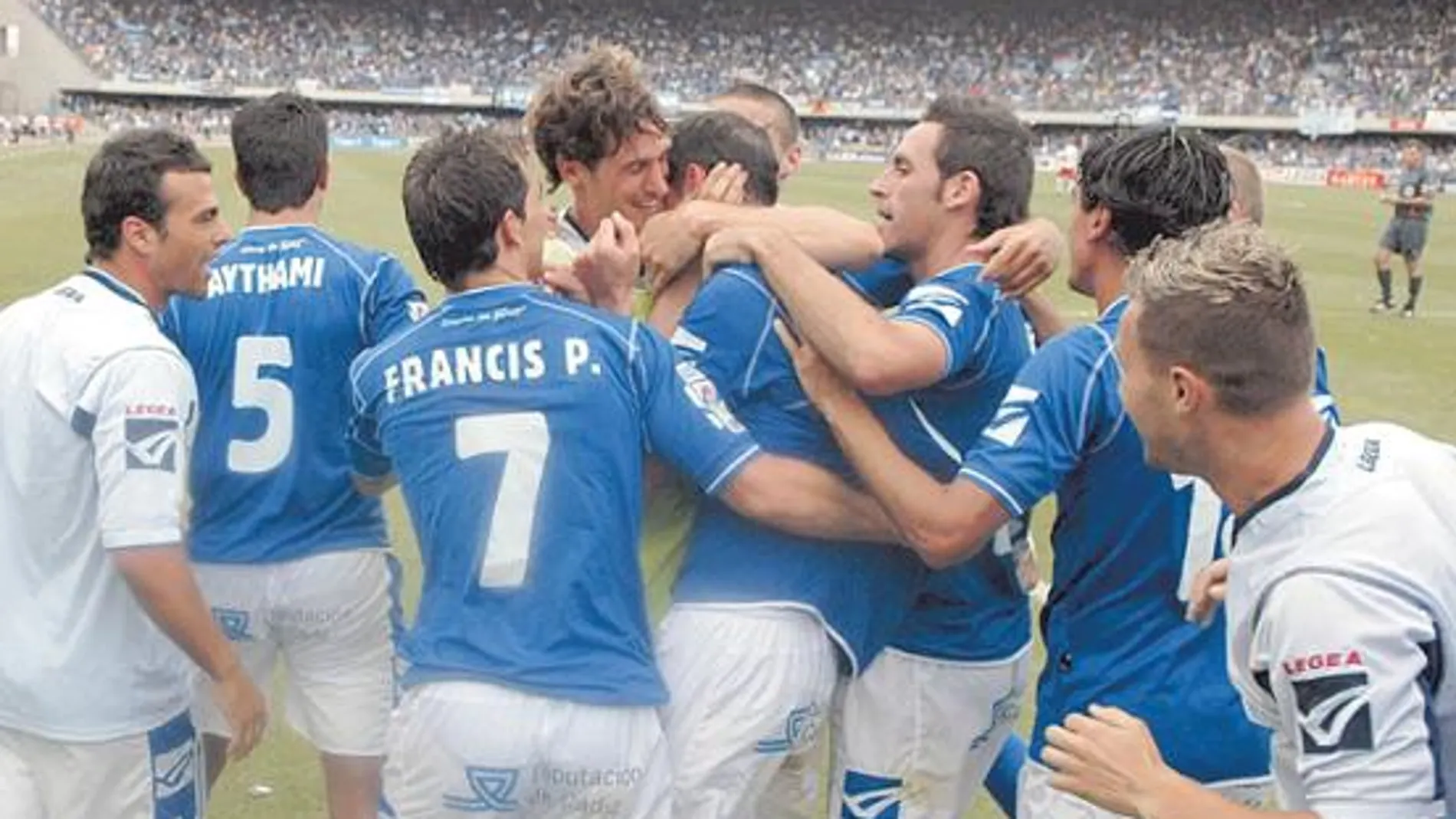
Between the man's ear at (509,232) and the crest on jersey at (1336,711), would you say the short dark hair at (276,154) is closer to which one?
the man's ear at (509,232)

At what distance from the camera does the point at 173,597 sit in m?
3.63

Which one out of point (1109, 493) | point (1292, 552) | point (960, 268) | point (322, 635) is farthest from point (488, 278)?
point (1292, 552)

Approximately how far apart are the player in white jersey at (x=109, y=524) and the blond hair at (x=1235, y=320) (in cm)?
223

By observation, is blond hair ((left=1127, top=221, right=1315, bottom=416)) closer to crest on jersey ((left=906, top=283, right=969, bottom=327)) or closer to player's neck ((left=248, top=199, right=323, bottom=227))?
crest on jersey ((left=906, top=283, right=969, bottom=327))

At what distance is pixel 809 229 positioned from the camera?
12.2 ft

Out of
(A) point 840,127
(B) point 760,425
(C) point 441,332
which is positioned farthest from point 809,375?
(A) point 840,127

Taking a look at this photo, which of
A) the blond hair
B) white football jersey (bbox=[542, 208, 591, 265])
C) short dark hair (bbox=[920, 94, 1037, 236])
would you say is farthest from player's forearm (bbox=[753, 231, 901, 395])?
the blond hair

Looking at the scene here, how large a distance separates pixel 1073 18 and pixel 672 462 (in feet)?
223

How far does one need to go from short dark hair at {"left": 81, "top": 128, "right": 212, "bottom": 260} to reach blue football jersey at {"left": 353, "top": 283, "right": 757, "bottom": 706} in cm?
90

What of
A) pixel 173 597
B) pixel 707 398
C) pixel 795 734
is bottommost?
pixel 795 734

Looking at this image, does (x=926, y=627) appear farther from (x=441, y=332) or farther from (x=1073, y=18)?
(x=1073, y=18)

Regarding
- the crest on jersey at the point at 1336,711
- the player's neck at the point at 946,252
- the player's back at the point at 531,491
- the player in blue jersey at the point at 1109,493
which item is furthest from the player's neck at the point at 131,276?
the crest on jersey at the point at 1336,711

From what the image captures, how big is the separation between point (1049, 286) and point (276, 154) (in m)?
14.3

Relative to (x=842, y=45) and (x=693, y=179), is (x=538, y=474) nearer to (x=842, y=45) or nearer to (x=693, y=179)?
(x=693, y=179)
